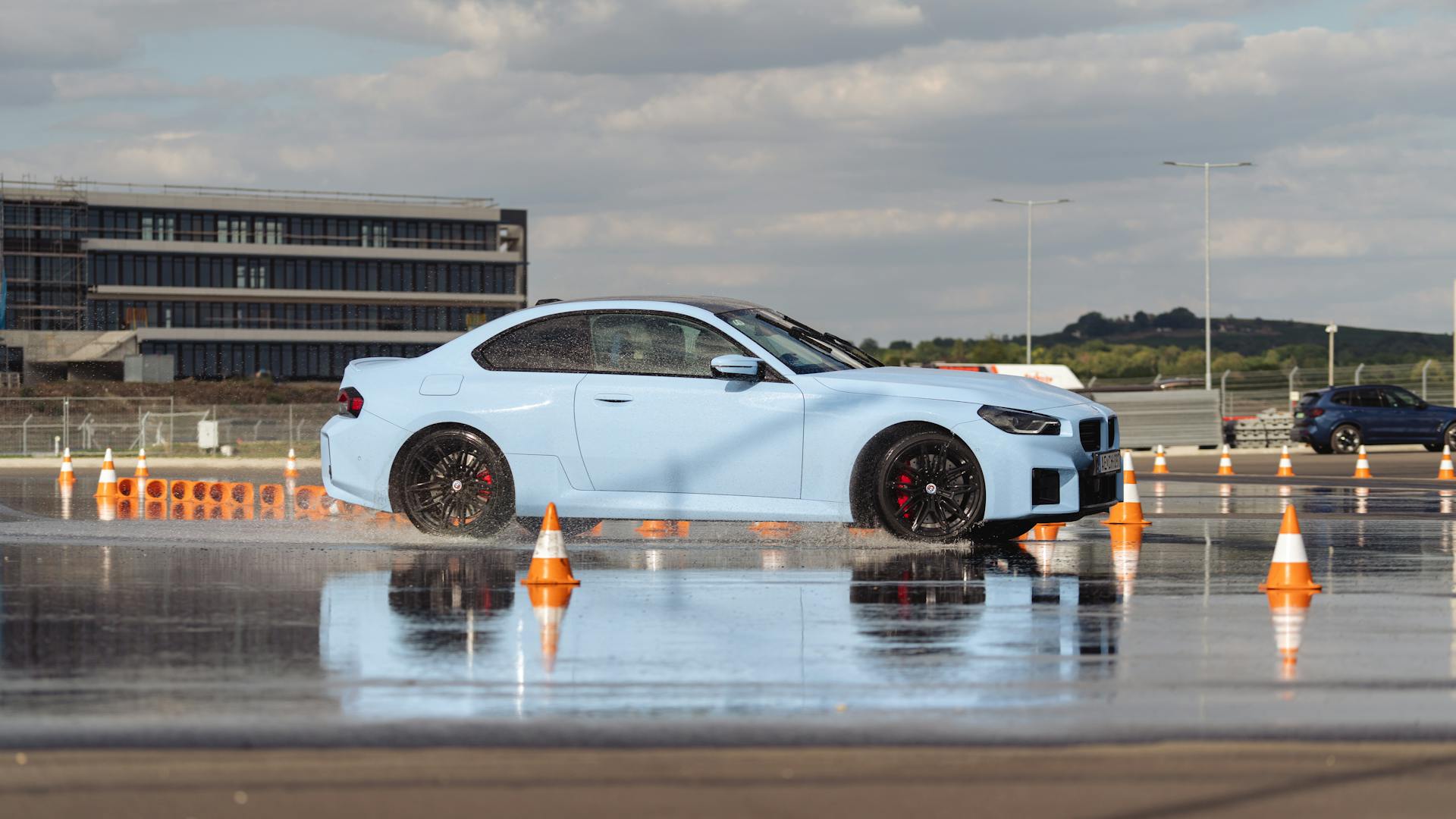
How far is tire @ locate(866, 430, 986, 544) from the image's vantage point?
37.4 ft

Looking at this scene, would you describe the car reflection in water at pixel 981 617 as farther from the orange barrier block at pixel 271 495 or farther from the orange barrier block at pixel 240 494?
the orange barrier block at pixel 240 494

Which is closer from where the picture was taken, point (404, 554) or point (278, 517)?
point (404, 554)

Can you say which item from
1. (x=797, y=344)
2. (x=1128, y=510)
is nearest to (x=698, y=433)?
(x=797, y=344)

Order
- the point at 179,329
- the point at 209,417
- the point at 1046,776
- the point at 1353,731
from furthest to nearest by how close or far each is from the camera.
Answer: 1. the point at 179,329
2. the point at 209,417
3. the point at 1353,731
4. the point at 1046,776

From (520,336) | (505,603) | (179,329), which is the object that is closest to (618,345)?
(520,336)

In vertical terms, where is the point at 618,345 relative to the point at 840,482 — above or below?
above

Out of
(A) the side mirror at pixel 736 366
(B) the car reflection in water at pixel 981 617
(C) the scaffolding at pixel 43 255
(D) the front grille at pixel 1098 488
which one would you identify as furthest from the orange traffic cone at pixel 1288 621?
(C) the scaffolding at pixel 43 255

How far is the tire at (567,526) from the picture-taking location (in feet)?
41.8

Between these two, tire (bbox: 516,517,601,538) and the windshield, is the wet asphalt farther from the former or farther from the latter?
the windshield

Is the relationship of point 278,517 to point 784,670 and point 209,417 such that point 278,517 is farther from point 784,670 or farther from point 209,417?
point 209,417

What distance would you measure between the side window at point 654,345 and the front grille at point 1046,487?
2.20 metres

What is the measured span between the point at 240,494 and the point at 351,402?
8.87 meters

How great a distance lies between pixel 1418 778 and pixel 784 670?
248cm

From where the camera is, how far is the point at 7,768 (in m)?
5.26
